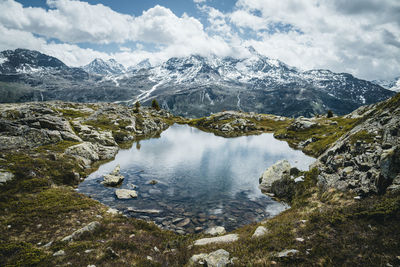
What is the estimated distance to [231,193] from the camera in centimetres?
3509

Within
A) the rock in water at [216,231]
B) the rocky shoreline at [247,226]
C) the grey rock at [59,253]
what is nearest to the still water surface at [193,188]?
the rock in water at [216,231]

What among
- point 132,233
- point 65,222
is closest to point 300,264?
point 132,233

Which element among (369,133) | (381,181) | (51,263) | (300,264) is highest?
(369,133)

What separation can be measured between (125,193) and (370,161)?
32166 millimetres

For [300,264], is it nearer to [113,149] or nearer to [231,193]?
[231,193]

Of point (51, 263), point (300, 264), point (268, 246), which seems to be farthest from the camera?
point (268, 246)

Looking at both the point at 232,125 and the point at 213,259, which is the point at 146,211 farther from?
the point at 232,125

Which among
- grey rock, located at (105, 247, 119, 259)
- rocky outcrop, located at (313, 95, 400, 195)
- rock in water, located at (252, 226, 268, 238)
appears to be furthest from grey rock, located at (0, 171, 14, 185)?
rocky outcrop, located at (313, 95, 400, 195)

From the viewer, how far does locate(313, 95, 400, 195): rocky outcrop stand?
16.7 meters

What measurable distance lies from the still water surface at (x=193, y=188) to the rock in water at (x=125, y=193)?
0.82m

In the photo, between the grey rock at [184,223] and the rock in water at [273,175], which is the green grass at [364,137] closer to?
the rock in water at [273,175]

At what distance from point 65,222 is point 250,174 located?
118 feet

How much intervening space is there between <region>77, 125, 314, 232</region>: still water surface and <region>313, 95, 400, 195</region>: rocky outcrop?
9.26 metres

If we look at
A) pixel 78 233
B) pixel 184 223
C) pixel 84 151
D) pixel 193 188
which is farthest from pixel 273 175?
pixel 84 151
